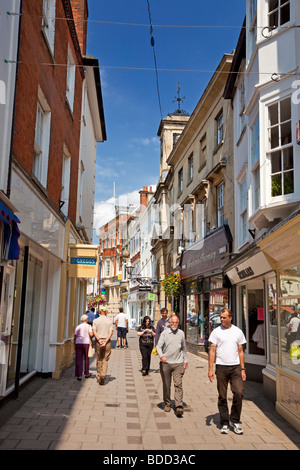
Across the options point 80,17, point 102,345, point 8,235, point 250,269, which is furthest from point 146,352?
point 80,17

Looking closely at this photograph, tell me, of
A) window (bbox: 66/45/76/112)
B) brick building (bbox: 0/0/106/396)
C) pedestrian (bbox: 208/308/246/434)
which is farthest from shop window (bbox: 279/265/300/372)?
window (bbox: 66/45/76/112)

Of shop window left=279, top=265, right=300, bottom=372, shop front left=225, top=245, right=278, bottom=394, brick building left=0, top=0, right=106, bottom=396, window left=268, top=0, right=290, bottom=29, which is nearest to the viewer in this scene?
shop window left=279, top=265, right=300, bottom=372

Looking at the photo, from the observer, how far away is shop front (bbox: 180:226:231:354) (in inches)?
590

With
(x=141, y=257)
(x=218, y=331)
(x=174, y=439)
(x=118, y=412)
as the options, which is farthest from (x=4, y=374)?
(x=141, y=257)

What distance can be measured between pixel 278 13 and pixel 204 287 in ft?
36.0

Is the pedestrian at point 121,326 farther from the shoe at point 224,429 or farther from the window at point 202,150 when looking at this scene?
the shoe at point 224,429

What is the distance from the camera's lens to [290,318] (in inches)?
283

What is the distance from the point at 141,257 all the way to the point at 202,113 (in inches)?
911

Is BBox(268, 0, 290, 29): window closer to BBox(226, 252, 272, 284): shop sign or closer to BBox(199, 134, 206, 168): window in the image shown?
BBox(226, 252, 272, 284): shop sign

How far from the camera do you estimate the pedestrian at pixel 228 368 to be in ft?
20.9

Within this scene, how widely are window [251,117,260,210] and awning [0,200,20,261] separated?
19.6 feet

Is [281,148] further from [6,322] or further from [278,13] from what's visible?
[6,322]

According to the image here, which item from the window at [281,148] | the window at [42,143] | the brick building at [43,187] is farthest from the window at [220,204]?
the window at [42,143]
